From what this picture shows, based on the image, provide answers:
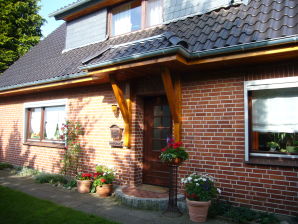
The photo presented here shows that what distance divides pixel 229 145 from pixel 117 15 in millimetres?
5493

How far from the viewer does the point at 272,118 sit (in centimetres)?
450

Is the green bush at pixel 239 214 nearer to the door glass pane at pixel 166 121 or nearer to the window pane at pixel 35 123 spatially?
the door glass pane at pixel 166 121

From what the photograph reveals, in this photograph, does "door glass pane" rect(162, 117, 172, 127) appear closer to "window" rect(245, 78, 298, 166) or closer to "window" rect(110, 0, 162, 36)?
"window" rect(245, 78, 298, 166)

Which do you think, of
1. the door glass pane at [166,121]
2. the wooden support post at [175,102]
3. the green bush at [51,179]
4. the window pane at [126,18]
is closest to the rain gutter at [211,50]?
the wooden support post at [175,102]

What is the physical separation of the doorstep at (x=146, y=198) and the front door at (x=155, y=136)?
14.6 inches

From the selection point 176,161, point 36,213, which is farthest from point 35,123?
point 176,161

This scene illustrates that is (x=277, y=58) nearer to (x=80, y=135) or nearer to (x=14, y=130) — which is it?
(x=80, y=135)

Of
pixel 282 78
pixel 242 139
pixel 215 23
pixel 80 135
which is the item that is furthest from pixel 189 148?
pixel 80 135

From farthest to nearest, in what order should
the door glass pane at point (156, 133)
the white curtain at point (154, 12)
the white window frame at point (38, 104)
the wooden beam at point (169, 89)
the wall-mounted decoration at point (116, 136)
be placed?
1. the white window frame at point (38, 104)
2. the white curtain at point (154, 12)
3. the wall-mounted decoration at point (116, 136)
4. the door glass pane at point (156, 133)
5. the wooden beam at point (169, 89)

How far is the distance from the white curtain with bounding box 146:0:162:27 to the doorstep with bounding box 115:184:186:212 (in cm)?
450

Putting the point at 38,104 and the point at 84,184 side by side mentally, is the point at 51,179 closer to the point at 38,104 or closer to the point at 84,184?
the point at 84,184

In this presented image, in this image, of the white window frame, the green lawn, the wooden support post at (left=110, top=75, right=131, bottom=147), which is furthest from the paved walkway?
the white window frame

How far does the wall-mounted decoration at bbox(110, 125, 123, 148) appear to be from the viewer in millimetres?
6281

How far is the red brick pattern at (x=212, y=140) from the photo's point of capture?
4258 mm
